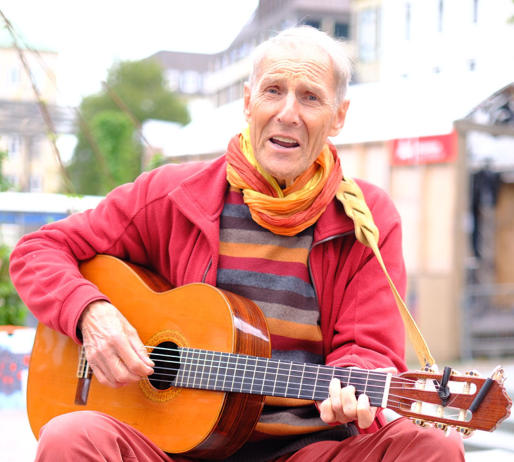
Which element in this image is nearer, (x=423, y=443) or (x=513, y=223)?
(x=423, y=443)

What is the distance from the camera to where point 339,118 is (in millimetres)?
2453

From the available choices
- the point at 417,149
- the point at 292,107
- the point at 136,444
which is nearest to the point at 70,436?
the point at 136,444

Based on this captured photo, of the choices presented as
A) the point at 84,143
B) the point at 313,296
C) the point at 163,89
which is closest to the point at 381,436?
the point at 313,296

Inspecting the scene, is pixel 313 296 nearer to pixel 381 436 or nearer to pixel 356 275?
pixel 356 275

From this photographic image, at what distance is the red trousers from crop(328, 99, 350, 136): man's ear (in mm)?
881

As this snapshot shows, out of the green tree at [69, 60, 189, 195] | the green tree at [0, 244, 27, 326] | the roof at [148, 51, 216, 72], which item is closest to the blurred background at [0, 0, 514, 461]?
the green tree at [0, 244, 27, 326]

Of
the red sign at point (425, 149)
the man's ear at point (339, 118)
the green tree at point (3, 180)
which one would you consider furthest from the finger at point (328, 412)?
the red sign at point (425, 149)

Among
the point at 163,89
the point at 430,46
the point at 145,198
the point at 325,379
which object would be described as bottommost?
the point at 325,379

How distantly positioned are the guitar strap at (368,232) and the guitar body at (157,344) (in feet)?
1.18

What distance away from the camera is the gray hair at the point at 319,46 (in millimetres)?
→ 2363

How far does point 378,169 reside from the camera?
9945 mm

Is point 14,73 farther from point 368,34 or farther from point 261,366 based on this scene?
point 261,366

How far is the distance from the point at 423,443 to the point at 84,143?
1258 inches

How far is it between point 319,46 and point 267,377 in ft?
3.11
